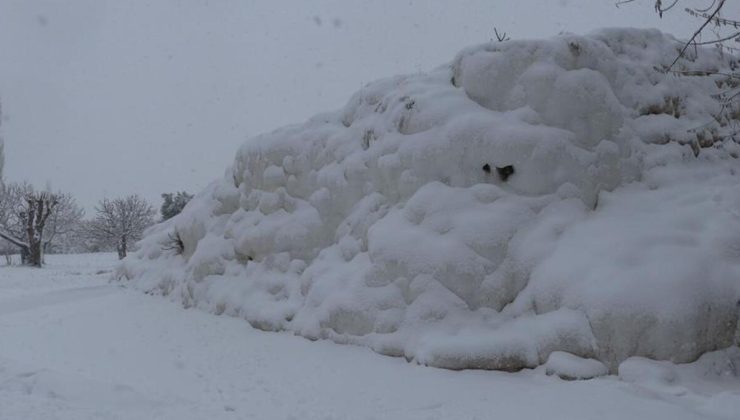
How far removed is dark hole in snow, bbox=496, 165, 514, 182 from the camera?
7.64 m

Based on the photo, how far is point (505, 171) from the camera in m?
7.68

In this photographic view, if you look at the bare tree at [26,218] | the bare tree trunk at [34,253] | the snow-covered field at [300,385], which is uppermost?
the bare tree at [26,218]

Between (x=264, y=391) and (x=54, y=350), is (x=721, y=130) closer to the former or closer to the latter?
(x=264, y=391)

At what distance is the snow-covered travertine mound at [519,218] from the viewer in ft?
19.1

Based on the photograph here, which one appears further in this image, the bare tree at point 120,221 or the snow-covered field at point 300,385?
the bare tree at point 120,221

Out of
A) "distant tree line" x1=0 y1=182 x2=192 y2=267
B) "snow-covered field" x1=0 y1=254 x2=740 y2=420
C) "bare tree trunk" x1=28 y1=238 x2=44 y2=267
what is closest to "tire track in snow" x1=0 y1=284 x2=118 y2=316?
"snow-covered field" x1=0 y1=254 x2=740 y2=420

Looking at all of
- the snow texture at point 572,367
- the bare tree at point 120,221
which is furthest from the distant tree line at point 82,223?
the snow texture at point 572,367

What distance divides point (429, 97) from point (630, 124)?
10.4 ft

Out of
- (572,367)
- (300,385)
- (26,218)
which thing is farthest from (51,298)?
(26,218)

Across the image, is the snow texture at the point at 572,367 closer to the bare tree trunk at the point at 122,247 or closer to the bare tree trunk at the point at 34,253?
the bare tree trunk at the point at 34,253

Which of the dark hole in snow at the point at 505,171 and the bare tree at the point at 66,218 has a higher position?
the bare tree at the point at 66,218

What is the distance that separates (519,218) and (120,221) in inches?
1601

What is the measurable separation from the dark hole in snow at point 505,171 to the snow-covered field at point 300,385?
2955mm

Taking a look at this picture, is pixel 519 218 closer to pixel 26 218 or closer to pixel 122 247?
pixel 26 218
